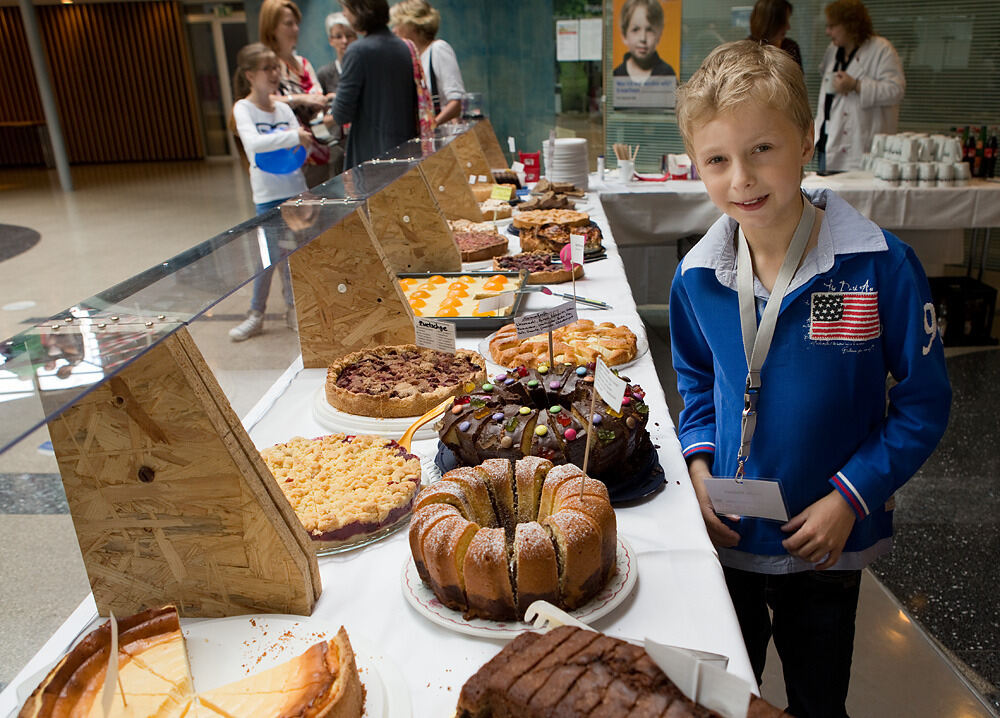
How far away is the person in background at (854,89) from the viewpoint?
217 inches

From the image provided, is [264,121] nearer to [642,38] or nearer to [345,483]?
[345,483]

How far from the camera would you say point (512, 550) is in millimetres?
1220

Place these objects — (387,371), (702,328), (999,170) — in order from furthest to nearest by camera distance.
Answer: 1. (999,170)
2. (387,371)
3. (702,328)

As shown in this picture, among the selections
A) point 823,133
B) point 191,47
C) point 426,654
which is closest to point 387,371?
point 426,654

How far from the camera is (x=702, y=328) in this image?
158 centimetres

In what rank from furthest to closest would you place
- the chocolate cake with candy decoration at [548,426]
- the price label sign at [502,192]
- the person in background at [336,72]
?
the person in background at [336,72] < the price label sign at [502,192] < the chocolate cake with candy decoration at [548,426]

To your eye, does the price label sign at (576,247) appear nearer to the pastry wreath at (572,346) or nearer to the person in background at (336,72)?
the pastry wreath at (572,346)

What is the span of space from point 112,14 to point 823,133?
15.8m

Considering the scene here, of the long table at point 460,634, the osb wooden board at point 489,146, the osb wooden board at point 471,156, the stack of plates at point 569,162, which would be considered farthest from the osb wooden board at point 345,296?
the osb wooden board at point 489,146

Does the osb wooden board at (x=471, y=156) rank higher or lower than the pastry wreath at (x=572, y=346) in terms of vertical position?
higher

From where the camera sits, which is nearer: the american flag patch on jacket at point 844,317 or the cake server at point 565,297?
the american flag patch on jacket at point 844,317

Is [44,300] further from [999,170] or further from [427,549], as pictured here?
[999,170]

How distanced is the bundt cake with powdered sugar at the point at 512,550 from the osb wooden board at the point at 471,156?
12.1 ft

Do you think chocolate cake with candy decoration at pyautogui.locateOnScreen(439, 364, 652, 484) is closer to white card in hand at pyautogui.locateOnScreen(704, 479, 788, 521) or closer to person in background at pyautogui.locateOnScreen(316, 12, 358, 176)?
white card in hand at pyautogui.locateOnScreen(704, 479, 788, 521)
